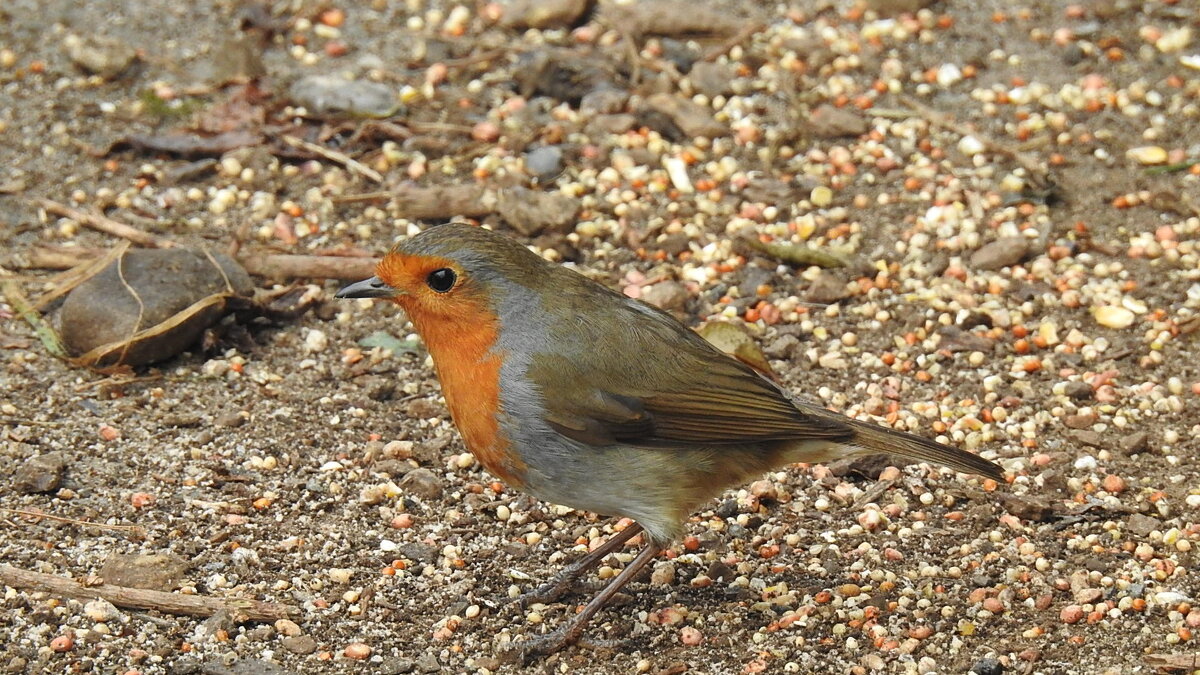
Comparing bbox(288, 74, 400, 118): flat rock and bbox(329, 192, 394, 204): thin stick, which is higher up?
bbox(288, 74, 400, 118): flat rock

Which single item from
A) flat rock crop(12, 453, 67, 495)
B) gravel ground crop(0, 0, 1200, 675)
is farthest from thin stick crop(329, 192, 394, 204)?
flat rock crop(12, 453, 67, 495)

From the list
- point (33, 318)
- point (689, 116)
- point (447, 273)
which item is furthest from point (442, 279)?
point (689, 116)

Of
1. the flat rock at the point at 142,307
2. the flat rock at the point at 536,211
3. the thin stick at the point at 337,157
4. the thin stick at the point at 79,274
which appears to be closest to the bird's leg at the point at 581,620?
the flat rock at the point at 142,307

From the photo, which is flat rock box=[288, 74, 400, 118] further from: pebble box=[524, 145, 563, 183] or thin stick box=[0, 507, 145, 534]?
thin stick box=[0, 507, 145, 534]

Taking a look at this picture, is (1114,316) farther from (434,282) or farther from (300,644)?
(300,644)

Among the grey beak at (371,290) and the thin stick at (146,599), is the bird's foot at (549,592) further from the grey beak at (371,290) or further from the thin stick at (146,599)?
the grey beak at (371,290)

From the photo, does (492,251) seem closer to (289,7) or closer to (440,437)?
(440,437)
